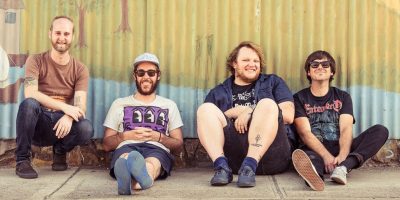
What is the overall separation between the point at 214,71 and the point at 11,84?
1.97 m

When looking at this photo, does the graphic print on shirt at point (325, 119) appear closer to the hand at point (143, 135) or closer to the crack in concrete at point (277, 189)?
the crack in concrete at point (277, 189)

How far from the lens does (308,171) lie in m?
4.78

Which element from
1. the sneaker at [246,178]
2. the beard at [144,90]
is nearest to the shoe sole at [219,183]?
the sneaker at [246,178]

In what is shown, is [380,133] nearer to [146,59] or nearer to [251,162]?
[251,162]

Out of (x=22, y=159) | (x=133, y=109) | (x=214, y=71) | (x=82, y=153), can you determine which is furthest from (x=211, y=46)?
(x=22, y=159)

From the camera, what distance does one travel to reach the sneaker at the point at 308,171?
4.71 meters

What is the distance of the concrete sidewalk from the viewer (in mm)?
4551

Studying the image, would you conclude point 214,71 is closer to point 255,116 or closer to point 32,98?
point 255,116

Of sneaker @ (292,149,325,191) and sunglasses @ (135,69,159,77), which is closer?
sneaker @ (292,149,325,191)

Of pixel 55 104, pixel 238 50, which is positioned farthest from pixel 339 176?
pixel 55 104

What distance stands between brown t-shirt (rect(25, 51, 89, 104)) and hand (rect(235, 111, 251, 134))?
1.49m

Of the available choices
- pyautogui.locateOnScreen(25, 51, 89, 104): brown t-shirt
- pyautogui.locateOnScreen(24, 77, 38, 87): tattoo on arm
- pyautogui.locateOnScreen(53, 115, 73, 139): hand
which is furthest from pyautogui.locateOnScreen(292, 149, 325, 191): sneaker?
pyautogui.locateOnScreen(24, 77, 38, 87): tattoo on arm

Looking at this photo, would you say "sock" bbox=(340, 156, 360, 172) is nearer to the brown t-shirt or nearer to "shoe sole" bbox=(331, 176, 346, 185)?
"shoe sole" bbox=(331, 176, 346, 185)

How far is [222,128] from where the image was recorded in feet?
17.2
